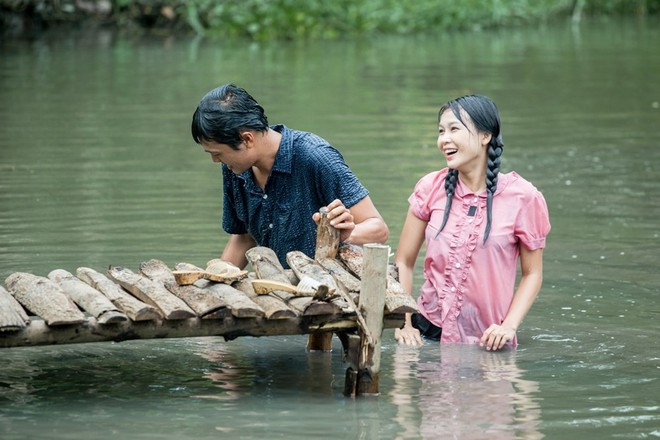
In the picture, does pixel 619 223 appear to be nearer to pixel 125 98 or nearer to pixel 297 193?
pixel 297 193

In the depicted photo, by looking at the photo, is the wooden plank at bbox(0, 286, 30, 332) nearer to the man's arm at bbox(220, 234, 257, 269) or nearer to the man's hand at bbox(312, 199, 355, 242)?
the man's hand at bbox(312, 199, 355, 242)

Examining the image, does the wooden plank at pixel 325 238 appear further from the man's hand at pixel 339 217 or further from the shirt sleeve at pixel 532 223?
the shirt sleeve at pixel 532 223

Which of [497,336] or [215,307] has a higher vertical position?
[215,307]

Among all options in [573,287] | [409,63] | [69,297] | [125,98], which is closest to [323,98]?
[125,98]

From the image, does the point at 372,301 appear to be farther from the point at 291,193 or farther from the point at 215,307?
the point at 291,193

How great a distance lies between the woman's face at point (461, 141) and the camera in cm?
545

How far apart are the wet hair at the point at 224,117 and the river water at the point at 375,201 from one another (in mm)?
1031

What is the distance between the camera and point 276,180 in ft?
18.2

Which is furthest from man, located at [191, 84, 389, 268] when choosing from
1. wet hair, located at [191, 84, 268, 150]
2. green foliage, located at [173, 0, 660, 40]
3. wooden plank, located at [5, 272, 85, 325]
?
green foliage, located at [173, 0, 660, 40]

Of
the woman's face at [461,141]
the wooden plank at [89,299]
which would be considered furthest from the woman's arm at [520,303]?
the wooden plank at [89,299]

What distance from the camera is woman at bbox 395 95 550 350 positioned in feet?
17.9

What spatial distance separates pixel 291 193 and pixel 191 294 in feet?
2.84

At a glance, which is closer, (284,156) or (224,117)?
(224,117)

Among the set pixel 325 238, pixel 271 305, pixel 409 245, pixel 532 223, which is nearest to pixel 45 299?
pixel 271 305
